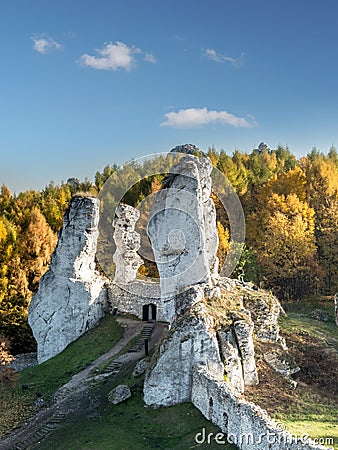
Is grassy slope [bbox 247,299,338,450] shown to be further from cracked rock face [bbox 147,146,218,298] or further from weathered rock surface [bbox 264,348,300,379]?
cracked rock face [bbox 147,146,218,298]

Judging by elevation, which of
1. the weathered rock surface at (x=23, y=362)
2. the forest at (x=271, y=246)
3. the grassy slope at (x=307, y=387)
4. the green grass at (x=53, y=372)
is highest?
the forest at (x=271, y=246)

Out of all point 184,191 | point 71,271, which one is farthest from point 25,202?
point 184,191

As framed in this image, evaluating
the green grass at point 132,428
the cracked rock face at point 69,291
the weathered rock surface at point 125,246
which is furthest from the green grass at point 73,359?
the green grass at point 132,428

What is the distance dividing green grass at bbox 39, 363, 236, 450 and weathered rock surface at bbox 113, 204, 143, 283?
13319 mm

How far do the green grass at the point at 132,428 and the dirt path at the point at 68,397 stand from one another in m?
0.71

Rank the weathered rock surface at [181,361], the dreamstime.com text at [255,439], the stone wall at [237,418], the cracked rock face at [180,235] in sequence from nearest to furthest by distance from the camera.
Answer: the dreamstime.com text at [255,439] < the stone wall at [237,418] < the weathered rock surface at [181,361] < the cracked rock face at [180,235]

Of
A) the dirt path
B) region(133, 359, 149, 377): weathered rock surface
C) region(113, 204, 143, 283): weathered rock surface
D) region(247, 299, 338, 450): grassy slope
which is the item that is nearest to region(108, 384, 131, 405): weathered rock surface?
region(133, 359, 149, 377): weathered rock surface

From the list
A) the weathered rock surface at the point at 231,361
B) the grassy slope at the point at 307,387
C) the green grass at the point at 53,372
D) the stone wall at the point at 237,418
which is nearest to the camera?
the stone wall at the point at 237,418

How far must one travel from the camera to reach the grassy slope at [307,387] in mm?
15820

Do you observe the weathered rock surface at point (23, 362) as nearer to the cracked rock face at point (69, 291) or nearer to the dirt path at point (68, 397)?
the cracked rock face at point (69, 291)

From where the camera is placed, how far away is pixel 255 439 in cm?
1311

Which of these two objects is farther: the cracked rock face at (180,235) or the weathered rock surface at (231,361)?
the cracked rock face at (180,235)

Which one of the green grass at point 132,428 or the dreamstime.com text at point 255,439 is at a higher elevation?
the dreamstime.com text at point 255,439

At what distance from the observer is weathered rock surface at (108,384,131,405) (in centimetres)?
1909
